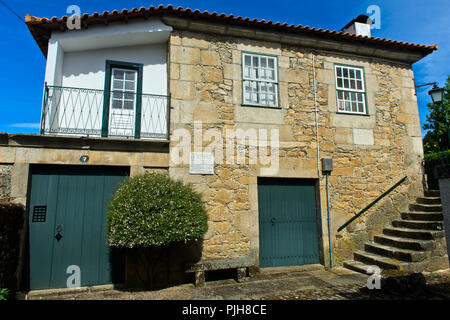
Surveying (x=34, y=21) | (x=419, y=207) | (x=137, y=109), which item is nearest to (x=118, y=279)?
(x=137, y=109)

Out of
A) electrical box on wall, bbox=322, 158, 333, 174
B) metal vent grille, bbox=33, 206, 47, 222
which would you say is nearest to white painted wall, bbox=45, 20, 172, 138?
metal vent grille, bbox=33, 206, 47, 222

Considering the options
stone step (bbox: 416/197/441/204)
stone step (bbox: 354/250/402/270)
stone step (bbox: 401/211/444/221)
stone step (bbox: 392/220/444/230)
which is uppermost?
stone step (bbox: 416/197/441/204)

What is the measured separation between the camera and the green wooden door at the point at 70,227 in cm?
511

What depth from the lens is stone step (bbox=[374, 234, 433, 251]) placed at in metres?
5.71

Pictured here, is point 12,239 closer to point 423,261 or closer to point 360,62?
point 423,261

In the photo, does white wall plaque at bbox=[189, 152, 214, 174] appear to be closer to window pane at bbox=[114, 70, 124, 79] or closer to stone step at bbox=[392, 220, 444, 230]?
window pane at bbox=[114, 70, 124, 79]

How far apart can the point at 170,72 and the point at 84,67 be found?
2.06m

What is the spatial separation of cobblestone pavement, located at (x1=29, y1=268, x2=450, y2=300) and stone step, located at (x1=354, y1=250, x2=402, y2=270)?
0.49 metres

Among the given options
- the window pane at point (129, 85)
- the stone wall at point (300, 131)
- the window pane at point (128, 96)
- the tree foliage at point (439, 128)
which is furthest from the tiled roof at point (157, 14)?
the tree foliage at point (439, 128)

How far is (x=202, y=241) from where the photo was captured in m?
5.73

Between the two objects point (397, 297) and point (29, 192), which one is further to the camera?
point (29, 192)

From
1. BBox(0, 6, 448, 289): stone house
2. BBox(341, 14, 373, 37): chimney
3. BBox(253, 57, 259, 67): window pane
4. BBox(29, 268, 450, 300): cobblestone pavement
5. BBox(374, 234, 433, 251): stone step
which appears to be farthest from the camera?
BBox(341, 14, 373, 37): chimney

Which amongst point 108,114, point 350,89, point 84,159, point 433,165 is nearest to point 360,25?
point 350,89

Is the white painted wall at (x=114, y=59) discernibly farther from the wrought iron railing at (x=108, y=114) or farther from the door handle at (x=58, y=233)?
the door handle at (x=58, y=233)
